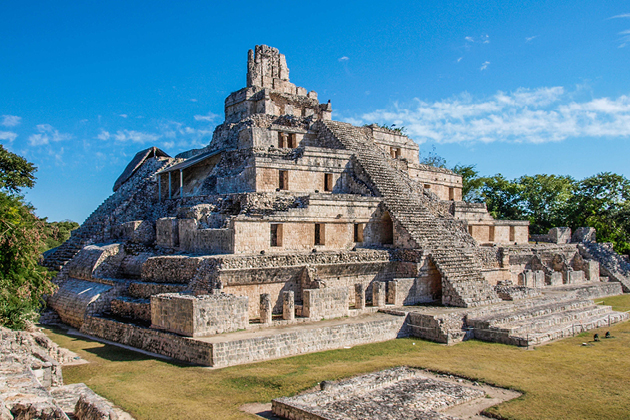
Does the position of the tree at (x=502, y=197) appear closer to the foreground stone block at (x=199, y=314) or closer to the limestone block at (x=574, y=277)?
the limestone block at (x=574, y=277)

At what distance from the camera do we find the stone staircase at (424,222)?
19.1m

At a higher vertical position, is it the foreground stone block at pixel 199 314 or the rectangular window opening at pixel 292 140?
the rectangular window opening at pixel 292 140

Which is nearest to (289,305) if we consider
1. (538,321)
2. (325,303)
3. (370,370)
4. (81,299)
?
(325,303)

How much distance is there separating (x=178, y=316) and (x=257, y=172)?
851cm

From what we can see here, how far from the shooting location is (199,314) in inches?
538

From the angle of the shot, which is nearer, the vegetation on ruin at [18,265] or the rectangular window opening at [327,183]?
the vegetation on ruin at [18,265]

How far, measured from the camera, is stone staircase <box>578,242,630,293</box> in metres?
30.5

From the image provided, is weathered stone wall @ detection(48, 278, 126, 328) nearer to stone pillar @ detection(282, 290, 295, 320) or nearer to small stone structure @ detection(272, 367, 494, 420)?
stone pillar @ detection(282, 290, 295, 320)

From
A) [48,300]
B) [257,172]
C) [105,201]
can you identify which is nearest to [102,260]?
[48,300]

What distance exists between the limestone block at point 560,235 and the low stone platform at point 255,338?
74.0 ft

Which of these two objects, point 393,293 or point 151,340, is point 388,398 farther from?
point 393,293

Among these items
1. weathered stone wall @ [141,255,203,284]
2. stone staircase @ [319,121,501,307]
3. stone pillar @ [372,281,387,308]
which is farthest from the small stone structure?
weathered stone wall @ [141,255,203,284]

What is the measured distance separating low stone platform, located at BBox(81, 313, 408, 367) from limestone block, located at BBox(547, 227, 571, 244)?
22544mm

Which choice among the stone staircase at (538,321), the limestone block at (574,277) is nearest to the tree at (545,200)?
the limestone block at (574,277)
